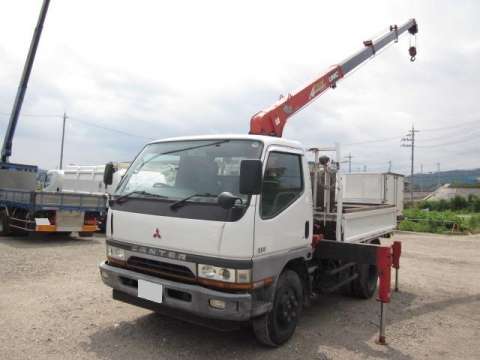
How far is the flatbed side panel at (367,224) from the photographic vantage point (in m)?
5.16

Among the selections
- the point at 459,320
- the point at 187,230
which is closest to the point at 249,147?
the point at 187,230

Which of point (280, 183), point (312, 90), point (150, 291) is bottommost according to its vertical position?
point (150, 291)

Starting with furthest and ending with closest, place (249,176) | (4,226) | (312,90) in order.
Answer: (4,226), (312,90), (249,176)

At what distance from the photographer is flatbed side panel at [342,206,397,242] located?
203 inches

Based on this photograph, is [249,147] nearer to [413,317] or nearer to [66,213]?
[413,317]

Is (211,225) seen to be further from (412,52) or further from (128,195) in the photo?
(412,52)

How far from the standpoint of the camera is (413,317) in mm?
5527

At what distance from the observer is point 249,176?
335 centimetres

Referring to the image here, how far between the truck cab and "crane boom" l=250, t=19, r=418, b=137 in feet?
7.09

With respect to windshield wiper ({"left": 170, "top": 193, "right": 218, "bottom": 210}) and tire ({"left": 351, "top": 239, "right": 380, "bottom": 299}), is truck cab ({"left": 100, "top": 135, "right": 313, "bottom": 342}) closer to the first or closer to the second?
windshield wiper ({"left": 170, "top": 193, "right": 218, "bottom": 210})

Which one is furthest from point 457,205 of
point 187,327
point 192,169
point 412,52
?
point 192,169

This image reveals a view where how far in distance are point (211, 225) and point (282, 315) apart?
136cm

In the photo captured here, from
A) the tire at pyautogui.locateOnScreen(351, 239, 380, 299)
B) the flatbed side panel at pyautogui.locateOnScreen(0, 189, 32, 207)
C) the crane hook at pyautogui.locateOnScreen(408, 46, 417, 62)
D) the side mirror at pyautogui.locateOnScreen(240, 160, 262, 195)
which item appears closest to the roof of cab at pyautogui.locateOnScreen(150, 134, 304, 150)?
the side mirror at pyautogui.locateOnScreen(240, 160, 262, 195)

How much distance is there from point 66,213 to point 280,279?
8.49 metres
